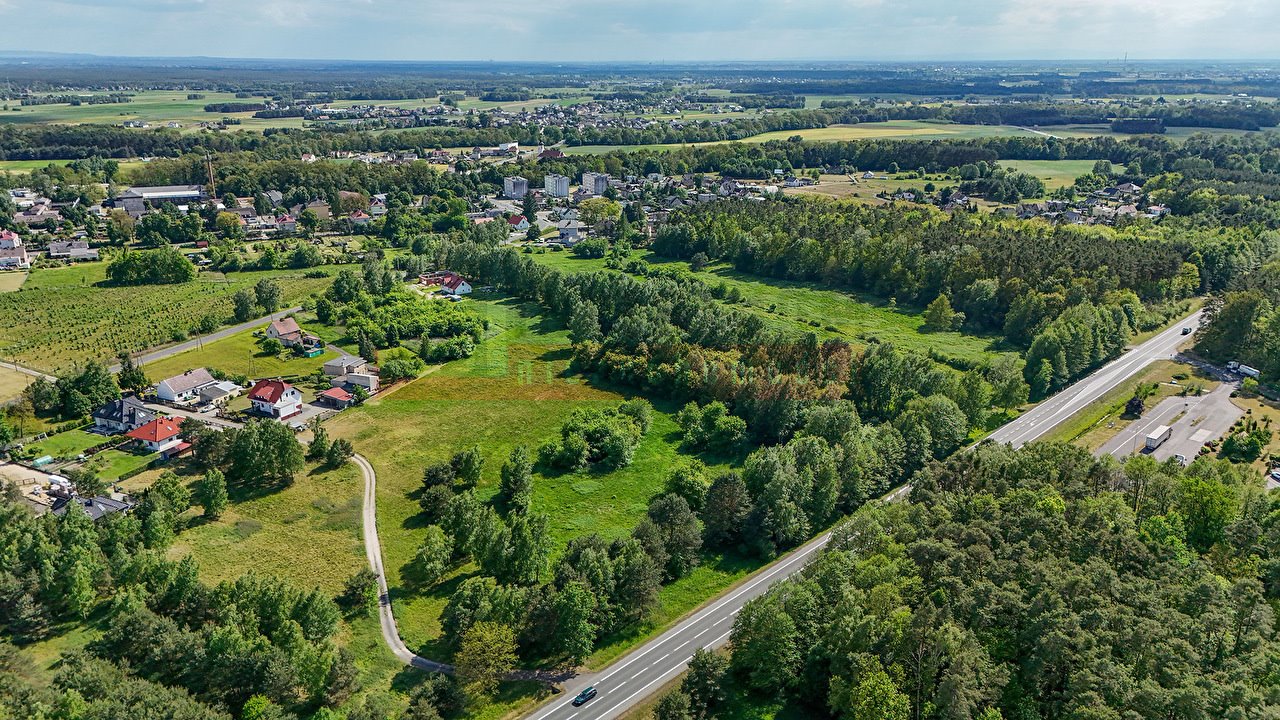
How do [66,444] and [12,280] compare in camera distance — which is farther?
[12,280]

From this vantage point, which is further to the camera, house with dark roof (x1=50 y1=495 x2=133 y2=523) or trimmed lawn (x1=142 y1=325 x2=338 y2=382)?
trimmed lawn (x1=142 y1=325 x2=338 y2=382)

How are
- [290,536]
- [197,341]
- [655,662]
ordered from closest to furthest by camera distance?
[655,662]
[290,536]
[197,341]

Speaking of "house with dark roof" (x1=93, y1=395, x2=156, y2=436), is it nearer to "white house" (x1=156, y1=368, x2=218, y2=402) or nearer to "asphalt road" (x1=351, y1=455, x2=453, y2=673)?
"white house" (x1=156, y1=368, x2=218, y2=402)

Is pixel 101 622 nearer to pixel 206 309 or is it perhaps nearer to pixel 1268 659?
pixel 1268 659

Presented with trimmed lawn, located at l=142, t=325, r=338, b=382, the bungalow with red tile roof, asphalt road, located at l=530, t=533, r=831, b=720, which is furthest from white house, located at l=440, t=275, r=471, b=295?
asphalt road, located at l=530, t=533, r=831, b=720

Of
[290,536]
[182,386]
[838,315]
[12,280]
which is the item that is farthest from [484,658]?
[12,280]

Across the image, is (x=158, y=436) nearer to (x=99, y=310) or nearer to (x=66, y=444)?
(x=66, y=444)

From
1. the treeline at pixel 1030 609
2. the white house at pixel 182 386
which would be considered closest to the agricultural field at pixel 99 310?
the white house at pixel 182 386
